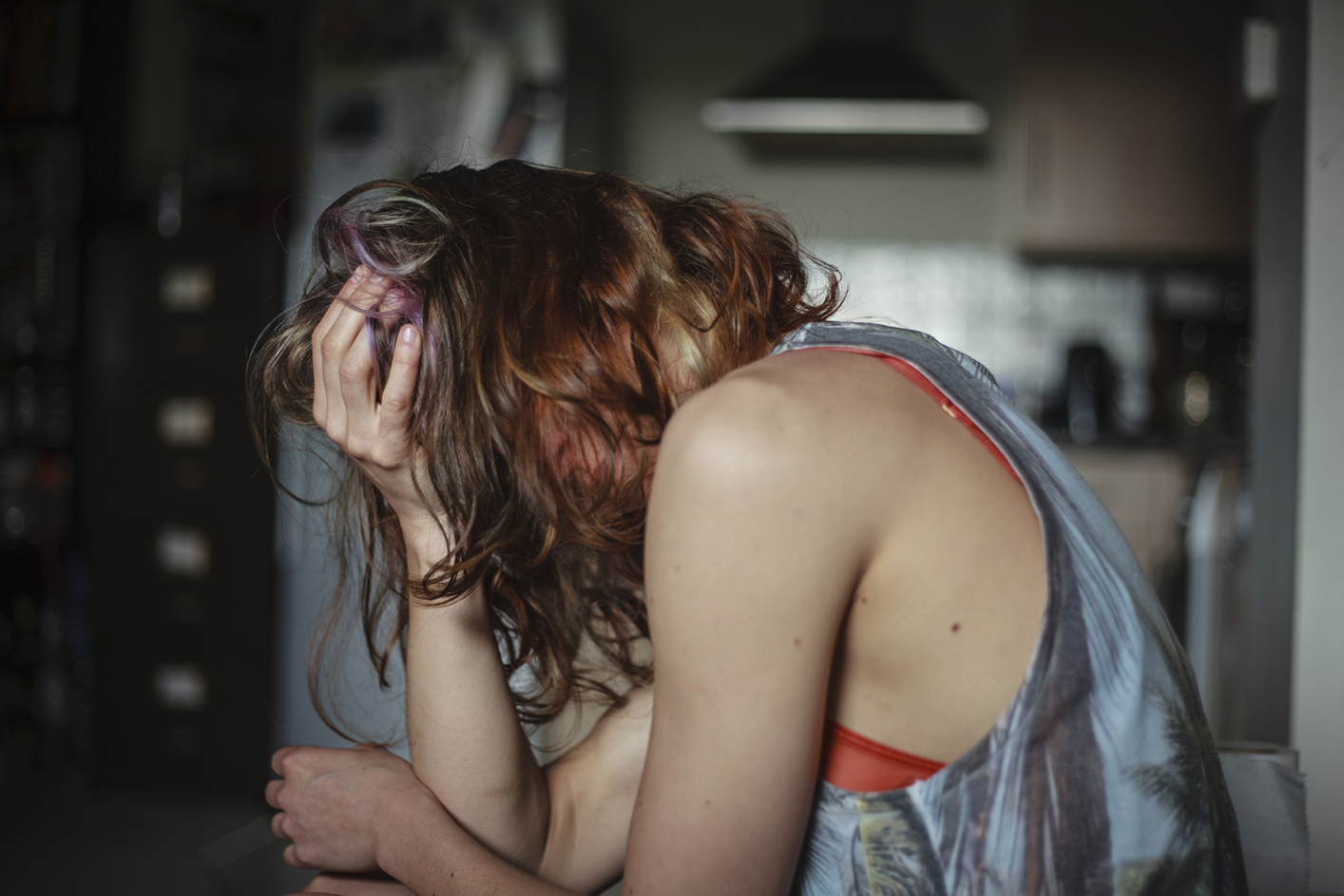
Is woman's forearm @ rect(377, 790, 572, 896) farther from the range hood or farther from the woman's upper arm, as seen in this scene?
the range hood

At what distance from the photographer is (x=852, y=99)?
10.6 feet

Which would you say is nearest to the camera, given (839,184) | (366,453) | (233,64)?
(366,453)

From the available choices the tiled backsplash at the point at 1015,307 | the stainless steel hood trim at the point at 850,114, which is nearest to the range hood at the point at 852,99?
the stainless steel hood trim at the point at 850,114

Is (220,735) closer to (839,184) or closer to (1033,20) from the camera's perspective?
(839,184)

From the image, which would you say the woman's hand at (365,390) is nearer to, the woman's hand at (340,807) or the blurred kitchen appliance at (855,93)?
the woman's hand at (340,807)

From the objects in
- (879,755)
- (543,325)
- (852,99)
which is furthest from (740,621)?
(852,99)

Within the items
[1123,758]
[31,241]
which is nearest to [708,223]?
[1123,758]

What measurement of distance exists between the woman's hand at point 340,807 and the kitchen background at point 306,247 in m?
1.15

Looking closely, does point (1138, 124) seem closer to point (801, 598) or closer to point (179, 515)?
point (179, 515)

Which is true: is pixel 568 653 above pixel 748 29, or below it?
below

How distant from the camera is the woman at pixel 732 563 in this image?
0.51 metres

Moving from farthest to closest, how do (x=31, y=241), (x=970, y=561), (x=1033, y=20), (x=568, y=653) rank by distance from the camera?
(x=1033, y=20)
(x=31, y=241)
(x=568, y=653)
(x=970, y=561)

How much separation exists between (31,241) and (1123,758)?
323cm

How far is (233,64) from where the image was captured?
123 inches
